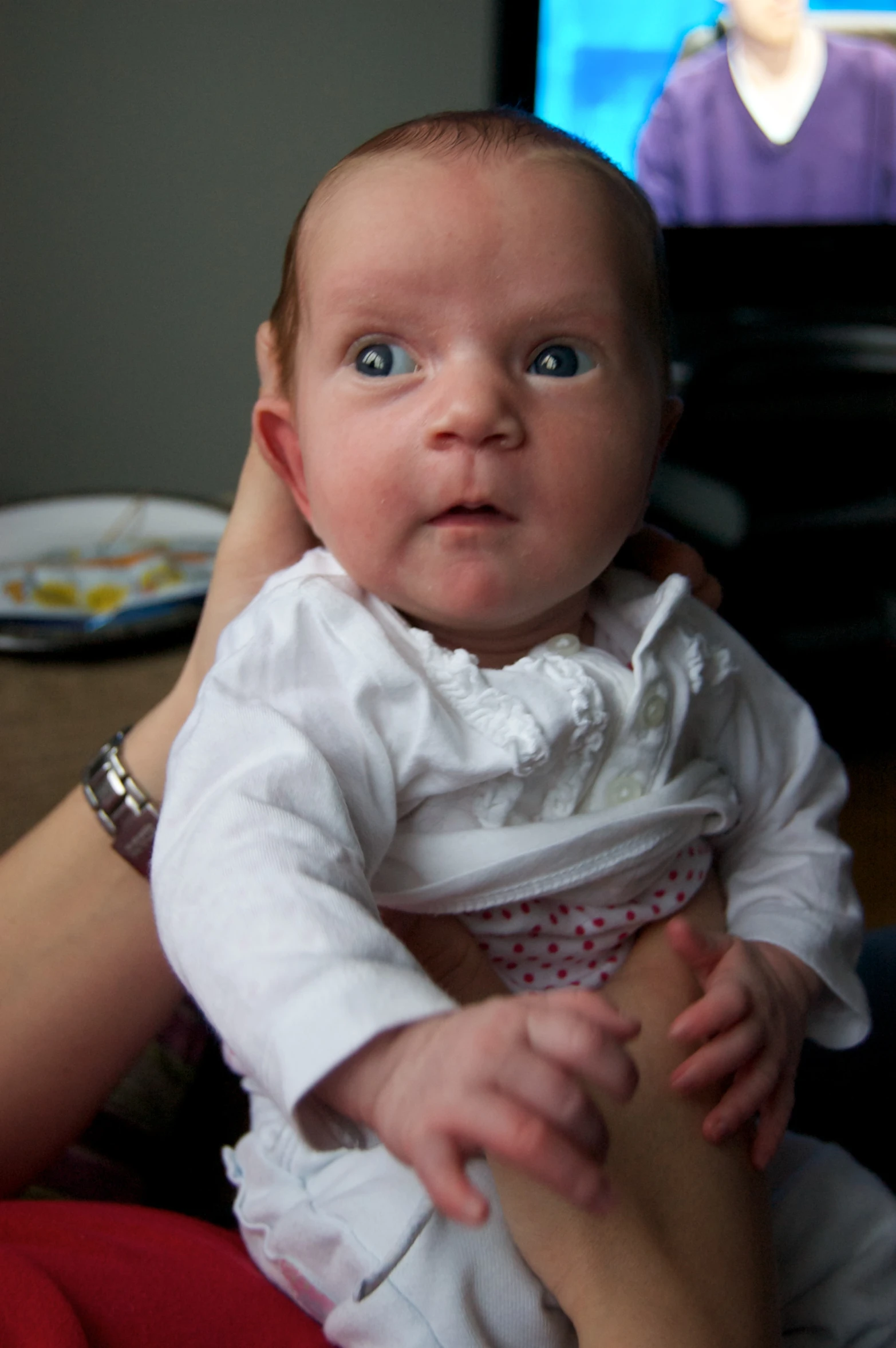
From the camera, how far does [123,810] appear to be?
63cm

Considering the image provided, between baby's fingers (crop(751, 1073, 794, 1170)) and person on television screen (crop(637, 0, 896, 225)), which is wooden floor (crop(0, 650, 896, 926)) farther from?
person on television screen (crop(637, 0, 896, 225))

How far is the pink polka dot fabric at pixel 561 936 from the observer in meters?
0.56

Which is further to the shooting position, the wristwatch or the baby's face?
the wristwatch

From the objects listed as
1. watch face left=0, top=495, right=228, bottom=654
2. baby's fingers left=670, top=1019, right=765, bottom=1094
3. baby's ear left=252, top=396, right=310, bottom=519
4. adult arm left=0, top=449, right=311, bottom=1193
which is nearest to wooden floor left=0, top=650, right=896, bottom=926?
watch face left=0, top=495, right=228, bottom=654

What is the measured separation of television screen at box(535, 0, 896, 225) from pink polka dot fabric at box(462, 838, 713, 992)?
42.5 inches

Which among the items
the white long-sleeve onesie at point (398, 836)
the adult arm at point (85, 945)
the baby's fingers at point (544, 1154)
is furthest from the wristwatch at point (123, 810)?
the baby's fingers at point (544, 1154)

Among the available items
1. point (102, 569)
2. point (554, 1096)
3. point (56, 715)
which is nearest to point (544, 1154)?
point (554, 1096)

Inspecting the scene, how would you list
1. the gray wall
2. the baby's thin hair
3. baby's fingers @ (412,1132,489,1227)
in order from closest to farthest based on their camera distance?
baby's fingers @ (412,1132,489,1227)
the baby's thin hair
the gray wall

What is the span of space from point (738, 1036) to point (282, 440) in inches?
15.6

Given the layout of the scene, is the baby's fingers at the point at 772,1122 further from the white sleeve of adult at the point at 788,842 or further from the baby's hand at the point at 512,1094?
the baby's hand at the point at 512,1094

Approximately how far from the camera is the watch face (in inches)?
43.3

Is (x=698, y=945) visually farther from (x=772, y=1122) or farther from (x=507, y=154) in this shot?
(x=507, y=154)

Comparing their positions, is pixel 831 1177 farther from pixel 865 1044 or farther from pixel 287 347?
pixel 287 347

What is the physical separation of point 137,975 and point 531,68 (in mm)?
1161
